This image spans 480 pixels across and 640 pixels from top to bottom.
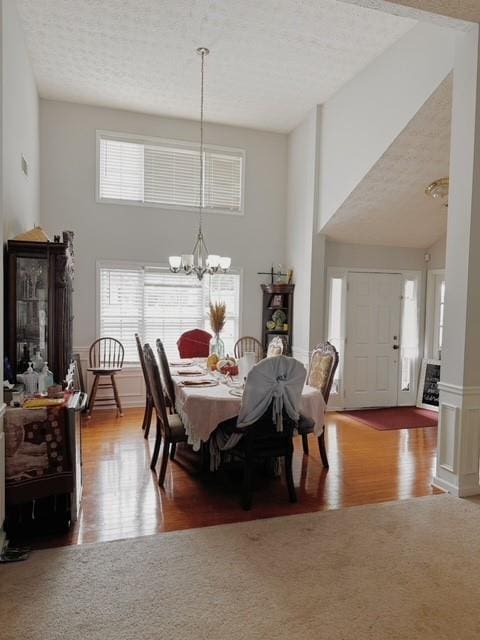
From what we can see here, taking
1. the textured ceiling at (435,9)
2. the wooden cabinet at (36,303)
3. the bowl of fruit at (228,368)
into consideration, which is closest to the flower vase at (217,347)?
the bowl of fruit at (228,368)

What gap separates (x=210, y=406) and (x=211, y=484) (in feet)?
2.48

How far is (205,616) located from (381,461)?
104 inches

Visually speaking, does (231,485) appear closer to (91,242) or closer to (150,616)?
(150,616)

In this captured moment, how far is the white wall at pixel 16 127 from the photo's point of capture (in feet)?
11.7

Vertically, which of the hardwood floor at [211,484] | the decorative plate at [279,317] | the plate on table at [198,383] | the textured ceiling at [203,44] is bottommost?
the hardwood floor at [211,484]

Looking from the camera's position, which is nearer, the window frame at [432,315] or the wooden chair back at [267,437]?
the wooden chair back at [267,437]

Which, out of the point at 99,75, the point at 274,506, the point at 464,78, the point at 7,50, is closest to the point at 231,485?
the point at 274,506

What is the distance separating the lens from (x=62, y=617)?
2.10 metres

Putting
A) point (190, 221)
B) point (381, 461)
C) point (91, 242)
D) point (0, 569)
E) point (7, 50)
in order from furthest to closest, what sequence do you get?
point (190, 221) → point (91, 242) → point (381, 461) → point (7, 50) → point (0, 569)

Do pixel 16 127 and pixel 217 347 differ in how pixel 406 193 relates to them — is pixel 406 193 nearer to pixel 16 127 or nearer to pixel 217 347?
pixel 217 347

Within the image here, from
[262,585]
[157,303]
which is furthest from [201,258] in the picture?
[262,585]

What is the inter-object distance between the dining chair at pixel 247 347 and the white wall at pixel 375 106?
1.86 m

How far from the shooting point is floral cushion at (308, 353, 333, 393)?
4055 millimetres

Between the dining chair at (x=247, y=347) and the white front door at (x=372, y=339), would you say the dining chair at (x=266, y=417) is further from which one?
the white front door at (x=372, y=339)
